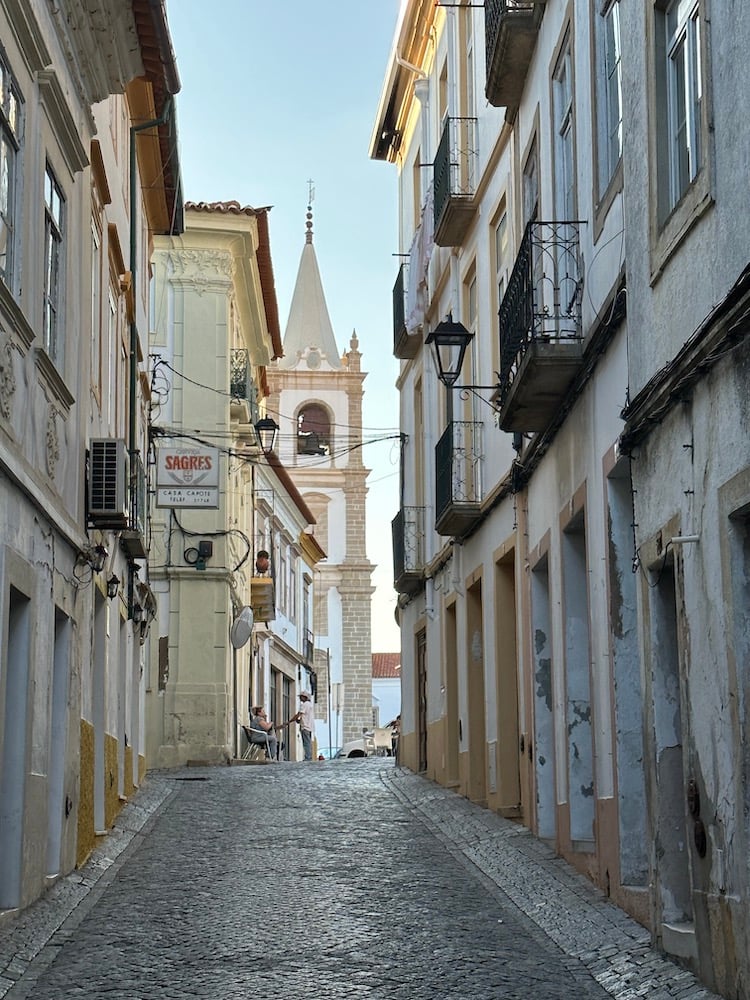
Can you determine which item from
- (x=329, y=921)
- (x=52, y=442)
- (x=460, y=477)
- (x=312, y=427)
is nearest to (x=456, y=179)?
(x=460, y=477)

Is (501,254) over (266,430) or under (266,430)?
under

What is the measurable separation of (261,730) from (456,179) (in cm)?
1644

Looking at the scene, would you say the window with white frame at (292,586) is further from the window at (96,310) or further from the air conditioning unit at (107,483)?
the air conditioning unit at (107,483)

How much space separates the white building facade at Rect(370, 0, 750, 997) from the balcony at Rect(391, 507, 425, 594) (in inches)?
84.5

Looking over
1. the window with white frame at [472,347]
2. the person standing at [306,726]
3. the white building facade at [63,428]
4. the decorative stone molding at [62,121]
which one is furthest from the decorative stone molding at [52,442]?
the person standing at [306,726]

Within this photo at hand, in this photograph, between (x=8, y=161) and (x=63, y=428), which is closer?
(x=8, y=161)

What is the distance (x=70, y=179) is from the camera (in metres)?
13.4

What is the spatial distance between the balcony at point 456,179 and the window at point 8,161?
342 inches

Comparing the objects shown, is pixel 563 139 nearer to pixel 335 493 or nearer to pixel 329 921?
pixel 329 921

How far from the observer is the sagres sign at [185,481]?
22422 mm

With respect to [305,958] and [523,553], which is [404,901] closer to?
[305,958]

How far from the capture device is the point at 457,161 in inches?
781

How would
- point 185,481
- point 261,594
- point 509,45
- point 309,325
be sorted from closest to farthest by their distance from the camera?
point 509,45, point 185,481, point 261,594, point 309,325

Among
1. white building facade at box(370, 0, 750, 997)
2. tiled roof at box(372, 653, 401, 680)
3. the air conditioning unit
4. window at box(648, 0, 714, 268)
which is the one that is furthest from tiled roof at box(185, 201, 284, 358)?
tiled roof at box(372, 653, 401, 680)
